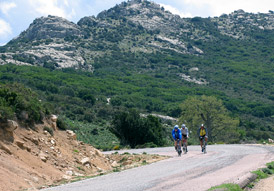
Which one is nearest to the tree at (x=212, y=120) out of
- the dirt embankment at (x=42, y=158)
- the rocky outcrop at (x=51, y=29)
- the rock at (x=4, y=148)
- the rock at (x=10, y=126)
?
the dirt embankment at (x=42, y=158)

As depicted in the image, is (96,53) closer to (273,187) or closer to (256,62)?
(256,62)

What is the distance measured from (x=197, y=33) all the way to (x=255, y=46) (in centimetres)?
3104

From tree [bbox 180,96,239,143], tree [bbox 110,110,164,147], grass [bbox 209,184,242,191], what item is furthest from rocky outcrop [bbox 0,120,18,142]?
tree [bbox 180,96,239,143]

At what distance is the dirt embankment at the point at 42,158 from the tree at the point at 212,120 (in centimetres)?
2905

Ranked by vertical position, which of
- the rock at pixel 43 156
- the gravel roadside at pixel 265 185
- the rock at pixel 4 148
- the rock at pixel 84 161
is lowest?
the gravel roadside at pixel 265 185

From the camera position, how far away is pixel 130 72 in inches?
4466

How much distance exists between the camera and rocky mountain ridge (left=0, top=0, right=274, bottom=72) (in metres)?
119

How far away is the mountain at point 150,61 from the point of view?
261 ft

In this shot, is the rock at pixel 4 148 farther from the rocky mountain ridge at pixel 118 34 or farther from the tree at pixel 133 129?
the rocky mountain ridge at pixel 118 34

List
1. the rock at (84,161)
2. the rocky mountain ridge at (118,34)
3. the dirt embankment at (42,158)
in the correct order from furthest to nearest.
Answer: the rocky mountain ridge at (118,34)
the rock at (84,161)
the dirt embankment at (42,158)

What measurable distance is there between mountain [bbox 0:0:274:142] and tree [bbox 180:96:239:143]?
396 inches

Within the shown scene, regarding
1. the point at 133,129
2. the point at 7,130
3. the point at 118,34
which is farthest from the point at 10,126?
the point at 118,34

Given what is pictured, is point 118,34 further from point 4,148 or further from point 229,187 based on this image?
point 229,187

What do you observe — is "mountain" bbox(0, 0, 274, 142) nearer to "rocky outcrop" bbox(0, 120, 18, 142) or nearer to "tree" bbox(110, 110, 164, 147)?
"tree" bbox(110, 110, 164, 147)
